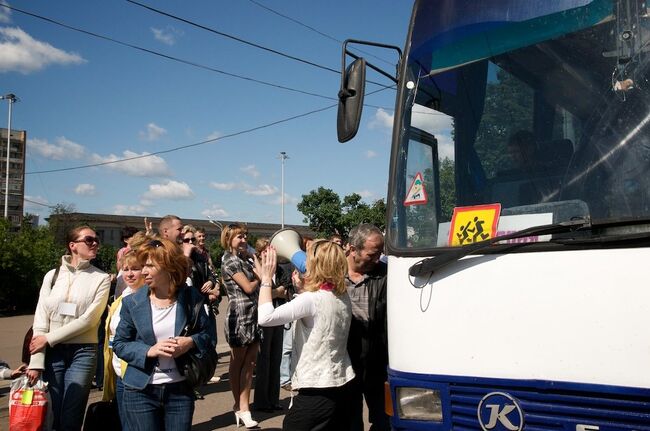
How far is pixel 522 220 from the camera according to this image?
274cm

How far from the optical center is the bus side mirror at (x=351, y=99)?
11.9ft

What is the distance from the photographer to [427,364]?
9.25 feet

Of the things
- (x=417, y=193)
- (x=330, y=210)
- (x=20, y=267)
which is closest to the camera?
(x=417, y=193)

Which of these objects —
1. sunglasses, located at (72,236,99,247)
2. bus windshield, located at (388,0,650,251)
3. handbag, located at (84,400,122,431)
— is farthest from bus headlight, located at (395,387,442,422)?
sunglasses, located at (72,236,99,247)

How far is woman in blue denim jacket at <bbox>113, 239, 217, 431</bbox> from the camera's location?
3.50 metres

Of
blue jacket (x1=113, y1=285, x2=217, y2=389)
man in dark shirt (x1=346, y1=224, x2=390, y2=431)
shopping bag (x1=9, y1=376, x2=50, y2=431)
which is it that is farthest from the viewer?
man in dark shirt (x1=346, y1=224, x2=390, y2=431)

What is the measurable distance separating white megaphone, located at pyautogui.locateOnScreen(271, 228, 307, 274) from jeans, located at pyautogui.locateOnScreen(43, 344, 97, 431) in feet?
5.43

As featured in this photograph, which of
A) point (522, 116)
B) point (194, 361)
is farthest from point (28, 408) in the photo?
point (522, 116)

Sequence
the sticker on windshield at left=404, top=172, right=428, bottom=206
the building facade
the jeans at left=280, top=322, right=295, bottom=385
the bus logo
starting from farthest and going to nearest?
the building facade
the jeans at left=280, top=322, right=295, bottom=385
the sticker on windshield at left=404, top=172, right=428, bottom=206
the bus logo

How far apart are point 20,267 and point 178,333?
48.8ft

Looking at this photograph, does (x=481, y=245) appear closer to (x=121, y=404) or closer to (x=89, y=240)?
(x=121, y=404)

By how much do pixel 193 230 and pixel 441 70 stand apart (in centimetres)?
419

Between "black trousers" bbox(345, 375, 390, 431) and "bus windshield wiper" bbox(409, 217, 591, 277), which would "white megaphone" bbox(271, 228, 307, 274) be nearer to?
"black trousers" bbox(345, 375, 390, 431)

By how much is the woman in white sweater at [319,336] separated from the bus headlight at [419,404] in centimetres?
76
